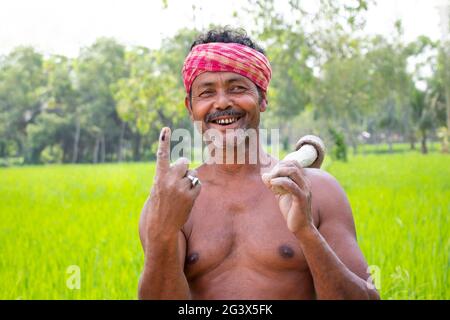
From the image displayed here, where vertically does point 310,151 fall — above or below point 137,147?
below

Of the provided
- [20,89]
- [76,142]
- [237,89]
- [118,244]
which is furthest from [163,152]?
[76,142]

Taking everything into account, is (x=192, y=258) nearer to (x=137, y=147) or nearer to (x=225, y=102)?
(x=225, y=102)

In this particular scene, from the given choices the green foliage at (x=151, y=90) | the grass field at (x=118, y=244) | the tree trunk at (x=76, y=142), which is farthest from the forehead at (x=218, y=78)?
the tree trunk at (x=76, y=142)

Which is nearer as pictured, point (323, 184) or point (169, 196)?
point (169, 196)

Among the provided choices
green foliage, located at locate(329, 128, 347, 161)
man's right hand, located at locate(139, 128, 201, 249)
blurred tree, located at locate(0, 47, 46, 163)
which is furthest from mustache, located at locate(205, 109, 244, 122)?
blurred tree, located at locate(0, 47, 46, 163)

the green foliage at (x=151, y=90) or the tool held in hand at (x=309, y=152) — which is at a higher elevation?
the green foliage at (x=151, y=90)

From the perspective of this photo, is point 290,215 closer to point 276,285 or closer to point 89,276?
point 276,285

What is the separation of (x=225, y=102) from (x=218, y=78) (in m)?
0.09

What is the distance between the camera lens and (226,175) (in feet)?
6.27

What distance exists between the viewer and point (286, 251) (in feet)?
5.65

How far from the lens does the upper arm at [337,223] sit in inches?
64.6

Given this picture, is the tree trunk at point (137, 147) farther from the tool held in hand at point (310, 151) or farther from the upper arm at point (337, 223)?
the upper arm at point (337, 223)
